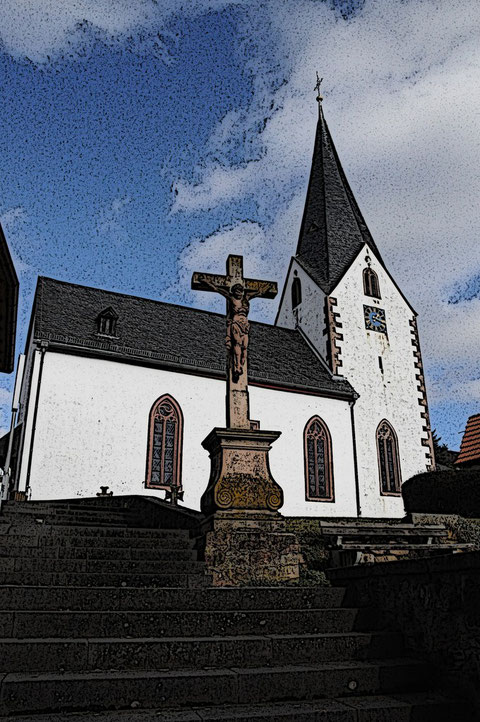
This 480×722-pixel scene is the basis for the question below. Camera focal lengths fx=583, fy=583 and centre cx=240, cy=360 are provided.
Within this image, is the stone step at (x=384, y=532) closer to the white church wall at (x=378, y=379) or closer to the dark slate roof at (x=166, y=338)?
the dark slate roof at (x=166, y=338)

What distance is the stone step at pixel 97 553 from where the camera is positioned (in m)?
6.51

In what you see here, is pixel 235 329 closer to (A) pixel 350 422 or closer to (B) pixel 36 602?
(B) pixel 36 602

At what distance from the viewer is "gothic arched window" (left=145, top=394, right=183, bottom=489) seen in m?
18.6

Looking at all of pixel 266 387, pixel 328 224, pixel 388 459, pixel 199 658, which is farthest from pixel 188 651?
pixel 328 224

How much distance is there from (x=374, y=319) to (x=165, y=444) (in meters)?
12.4

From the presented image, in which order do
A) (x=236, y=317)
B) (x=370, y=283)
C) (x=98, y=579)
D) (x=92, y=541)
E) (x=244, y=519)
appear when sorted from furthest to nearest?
(x=370, y=283)
(x=236, y=317)
(x=92, y=541)
(x=244, y=519)
(x=98, y=579)

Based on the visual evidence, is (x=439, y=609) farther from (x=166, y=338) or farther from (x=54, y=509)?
(x=166, y=338)

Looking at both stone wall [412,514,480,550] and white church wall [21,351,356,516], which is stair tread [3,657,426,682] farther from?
white church wall [21,351,356,516]

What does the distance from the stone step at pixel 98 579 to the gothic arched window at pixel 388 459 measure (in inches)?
714

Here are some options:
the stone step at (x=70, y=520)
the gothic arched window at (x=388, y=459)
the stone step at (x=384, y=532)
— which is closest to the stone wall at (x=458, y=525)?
the stone step at (x=384, y=532)

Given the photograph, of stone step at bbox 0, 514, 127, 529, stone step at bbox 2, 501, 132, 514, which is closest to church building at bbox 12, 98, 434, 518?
stone step at bbox 2, 501, 132, 514

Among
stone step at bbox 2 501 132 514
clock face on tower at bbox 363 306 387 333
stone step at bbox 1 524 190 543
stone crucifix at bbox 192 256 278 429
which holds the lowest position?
stone step at bbox 1 524 190 543

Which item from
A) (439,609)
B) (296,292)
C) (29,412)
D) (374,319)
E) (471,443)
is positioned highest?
(296,292)

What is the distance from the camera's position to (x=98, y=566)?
629 centimetres
